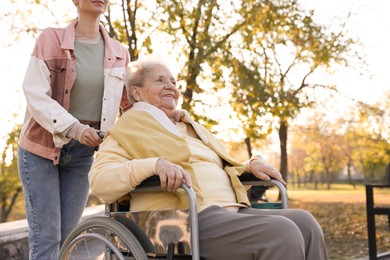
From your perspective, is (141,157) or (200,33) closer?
(141,157)

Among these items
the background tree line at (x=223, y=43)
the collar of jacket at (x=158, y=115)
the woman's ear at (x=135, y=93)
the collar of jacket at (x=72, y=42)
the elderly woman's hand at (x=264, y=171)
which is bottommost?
the elderly woman's hand at (x=264, y=171)

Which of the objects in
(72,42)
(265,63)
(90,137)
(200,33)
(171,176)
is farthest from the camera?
(265,63)

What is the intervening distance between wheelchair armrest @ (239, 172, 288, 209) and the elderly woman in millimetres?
29

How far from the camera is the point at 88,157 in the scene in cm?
302

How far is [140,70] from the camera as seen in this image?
284 cm

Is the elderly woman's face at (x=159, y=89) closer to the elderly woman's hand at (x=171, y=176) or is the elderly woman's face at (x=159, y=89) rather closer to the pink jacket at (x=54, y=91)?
the pink jacket at (x=54, y=91)

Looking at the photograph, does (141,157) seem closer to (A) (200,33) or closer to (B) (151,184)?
(B) (151,184)

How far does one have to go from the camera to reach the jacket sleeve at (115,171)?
233 cm

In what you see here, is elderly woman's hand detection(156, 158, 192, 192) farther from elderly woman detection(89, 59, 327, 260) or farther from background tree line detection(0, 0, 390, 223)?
background tree line detection(0, 0, 390, 223)

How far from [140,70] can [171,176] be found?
29.0 inches

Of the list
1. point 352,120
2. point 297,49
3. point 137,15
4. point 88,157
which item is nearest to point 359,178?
point 352,120

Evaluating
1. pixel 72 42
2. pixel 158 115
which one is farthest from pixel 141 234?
pixel 72 42

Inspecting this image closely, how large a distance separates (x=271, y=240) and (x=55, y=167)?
1.10m

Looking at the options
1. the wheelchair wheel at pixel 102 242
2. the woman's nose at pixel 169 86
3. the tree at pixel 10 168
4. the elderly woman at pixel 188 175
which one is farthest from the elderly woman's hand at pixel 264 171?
the tree at pixel 10 168
